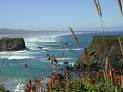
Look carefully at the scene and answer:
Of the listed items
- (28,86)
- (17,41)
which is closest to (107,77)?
(28,86)

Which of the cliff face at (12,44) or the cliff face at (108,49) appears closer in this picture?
the cliff face at (108,49)

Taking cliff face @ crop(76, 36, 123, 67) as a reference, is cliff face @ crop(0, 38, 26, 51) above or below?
above

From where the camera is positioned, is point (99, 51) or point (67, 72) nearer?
point (67, 72)

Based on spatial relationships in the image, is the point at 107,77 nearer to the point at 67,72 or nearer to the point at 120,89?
the point at 120,89

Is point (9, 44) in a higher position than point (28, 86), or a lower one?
higher

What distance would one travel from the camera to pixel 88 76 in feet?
27.0

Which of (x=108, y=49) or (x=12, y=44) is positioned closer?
(x=108, y=49)

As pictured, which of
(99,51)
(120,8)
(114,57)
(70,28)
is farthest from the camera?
(99,51)

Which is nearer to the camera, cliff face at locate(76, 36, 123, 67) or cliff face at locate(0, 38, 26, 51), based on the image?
cliff face at locate(76, 36, 123, 67)

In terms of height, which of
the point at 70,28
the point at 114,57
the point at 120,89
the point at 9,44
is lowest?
the point at 120,89

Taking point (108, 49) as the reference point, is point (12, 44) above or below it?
above

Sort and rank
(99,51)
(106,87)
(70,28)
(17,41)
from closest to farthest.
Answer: (70,28) < (106,87) < (99,51) < (17,41)

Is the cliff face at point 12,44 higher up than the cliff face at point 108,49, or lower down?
higher up

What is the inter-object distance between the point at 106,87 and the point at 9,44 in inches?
4830
